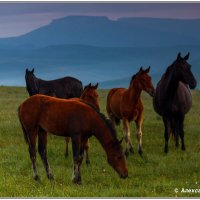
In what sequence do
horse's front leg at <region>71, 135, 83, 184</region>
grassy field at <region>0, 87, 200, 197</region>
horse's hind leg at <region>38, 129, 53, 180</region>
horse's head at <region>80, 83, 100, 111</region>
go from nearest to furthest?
1. grassy field at <region>0, 87, 200, 197</region>
2. horse's front leg at <region>71, 135, 83, 184</region>
3. horse's hind leg at <region>38, 129, 53, 180</region>
4. horse's head at <region>80, 83, 100, 111</region>

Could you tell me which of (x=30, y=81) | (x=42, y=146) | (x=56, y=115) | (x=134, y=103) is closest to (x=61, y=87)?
(x=30, y=81)

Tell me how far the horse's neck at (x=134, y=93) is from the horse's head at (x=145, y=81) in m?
0.34

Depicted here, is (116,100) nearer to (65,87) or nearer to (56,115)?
(65,87)


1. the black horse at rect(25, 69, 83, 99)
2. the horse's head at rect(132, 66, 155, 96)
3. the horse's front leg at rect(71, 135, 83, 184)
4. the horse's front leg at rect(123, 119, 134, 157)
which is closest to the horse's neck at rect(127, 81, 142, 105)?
the horse's head at rect(132, 66, 155, 96)

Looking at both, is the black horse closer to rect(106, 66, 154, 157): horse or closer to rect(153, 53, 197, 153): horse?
rect(106, 66, 154, 157): horse

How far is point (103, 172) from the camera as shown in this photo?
1046 centimetres

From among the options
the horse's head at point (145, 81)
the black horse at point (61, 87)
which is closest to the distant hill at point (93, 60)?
the horse's head at point (145, 81)

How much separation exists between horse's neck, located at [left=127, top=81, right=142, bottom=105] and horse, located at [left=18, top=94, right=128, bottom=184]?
3.13m

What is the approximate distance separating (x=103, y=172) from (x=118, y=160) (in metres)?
1.45

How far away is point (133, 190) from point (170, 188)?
0.71 m

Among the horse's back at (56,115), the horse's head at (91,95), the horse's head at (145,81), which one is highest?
the horse's head at (145,81)

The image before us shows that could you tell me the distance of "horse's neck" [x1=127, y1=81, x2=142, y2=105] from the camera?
12.4 metres

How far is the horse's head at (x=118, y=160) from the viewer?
9086 mm

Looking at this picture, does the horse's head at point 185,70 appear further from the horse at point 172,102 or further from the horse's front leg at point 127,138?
the horse's front leg at point 127,138
